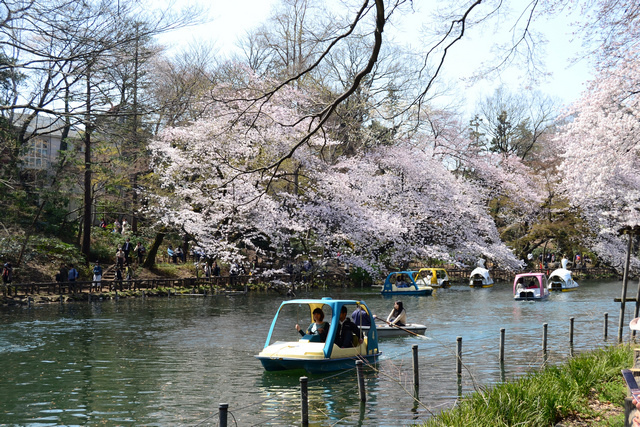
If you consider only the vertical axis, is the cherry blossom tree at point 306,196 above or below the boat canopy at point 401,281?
above

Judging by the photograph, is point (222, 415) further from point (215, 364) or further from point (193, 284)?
point (193, 284)

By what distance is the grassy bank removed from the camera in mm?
7992

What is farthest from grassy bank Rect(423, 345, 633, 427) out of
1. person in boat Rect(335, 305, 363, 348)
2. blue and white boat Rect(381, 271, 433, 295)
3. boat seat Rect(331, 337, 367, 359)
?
blue and white boat Rect(381, 271, 433, 295)

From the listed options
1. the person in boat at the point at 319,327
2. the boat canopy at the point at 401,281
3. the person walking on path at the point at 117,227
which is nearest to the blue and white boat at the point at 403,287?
the boat canopy at the point at 401,281

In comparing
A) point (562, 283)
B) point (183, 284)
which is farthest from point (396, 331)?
point (562, 283)

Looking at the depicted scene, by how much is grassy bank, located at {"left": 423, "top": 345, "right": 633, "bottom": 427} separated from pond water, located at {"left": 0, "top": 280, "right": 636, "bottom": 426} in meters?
1.41

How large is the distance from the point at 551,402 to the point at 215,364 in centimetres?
1004

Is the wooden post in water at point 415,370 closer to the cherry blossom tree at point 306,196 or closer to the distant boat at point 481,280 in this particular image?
the cherry blossom tree at point 306,196

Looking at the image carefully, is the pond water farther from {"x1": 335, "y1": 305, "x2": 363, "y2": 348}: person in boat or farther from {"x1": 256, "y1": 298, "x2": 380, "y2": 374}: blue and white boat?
{"x1": 335, "y1": 305, "x2": 363, "y2": 348}: person in boat

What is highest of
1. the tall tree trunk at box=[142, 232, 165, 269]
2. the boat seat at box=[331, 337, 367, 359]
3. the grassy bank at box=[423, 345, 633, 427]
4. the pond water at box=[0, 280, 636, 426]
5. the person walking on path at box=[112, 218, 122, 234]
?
the person walking on path at box=[112, 218, 122, 234]

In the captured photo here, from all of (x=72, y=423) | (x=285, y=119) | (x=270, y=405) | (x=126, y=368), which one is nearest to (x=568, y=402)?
(x=270, y=405)

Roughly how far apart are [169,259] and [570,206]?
31.9 m

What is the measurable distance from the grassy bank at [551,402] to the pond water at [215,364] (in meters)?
1.41

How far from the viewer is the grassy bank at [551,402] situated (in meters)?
7.99
